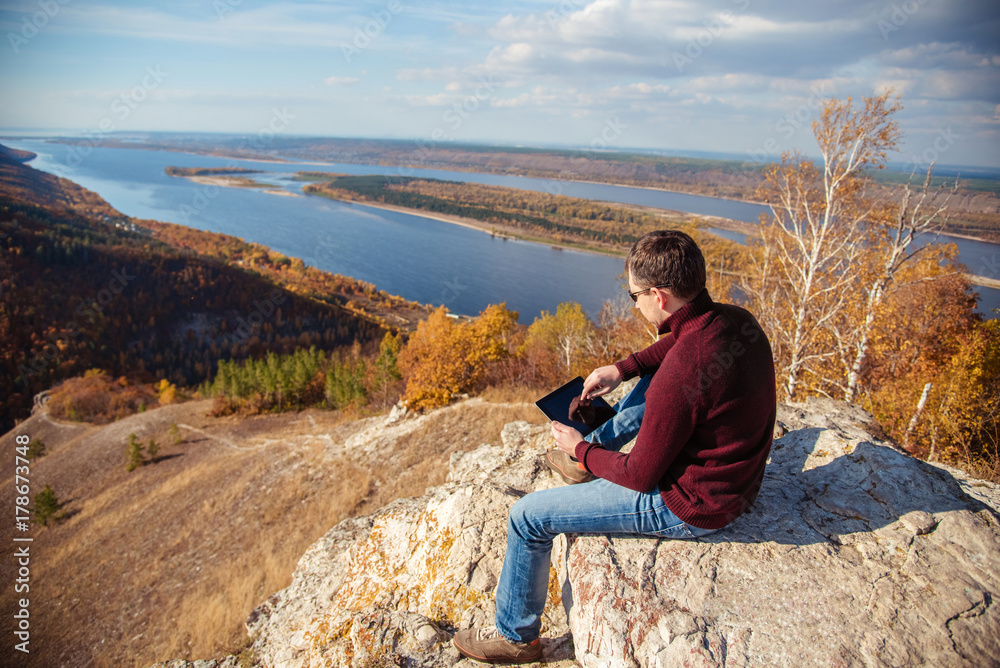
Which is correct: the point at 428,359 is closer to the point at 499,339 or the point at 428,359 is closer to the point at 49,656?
the point at 499,339

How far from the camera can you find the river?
68181mm

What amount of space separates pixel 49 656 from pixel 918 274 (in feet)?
85.1

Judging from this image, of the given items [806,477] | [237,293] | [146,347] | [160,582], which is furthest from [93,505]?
[237,293]

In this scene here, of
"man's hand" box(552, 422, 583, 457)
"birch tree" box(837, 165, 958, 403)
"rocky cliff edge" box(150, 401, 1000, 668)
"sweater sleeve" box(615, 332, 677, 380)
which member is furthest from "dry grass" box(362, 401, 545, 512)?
"birch tree" box(837, 165, 958, 403)

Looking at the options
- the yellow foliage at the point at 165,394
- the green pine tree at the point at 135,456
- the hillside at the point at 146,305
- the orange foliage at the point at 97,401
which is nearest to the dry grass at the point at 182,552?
the green pine tree at the point at 135,456

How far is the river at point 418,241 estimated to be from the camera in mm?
68181

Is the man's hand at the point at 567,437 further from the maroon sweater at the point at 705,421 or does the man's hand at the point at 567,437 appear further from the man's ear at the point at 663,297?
the man's ear at the point at 663,297

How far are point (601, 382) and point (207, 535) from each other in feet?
42.2

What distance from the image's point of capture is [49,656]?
872 centimetres

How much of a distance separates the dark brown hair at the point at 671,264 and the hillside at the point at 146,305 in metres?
75.7

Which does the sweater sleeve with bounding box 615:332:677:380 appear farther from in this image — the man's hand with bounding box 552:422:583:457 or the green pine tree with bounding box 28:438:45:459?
the green pine tree with bounding box 28:438:45:459

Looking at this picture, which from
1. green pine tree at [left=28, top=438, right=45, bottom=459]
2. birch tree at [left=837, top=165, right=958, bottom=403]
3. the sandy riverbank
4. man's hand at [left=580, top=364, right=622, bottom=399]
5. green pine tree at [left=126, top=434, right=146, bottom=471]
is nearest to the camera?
man's hand at [left=580, top=364, right=622, bottom=399]

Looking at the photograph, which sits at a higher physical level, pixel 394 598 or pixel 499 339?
pixel 394 598

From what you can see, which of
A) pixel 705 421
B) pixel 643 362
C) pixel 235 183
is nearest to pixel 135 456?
pixel 643 362
